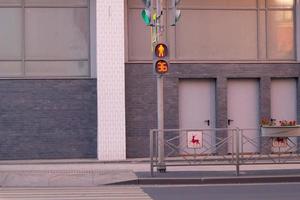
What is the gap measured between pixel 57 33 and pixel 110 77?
2318 millimetres

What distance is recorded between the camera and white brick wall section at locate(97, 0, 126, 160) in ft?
70.9

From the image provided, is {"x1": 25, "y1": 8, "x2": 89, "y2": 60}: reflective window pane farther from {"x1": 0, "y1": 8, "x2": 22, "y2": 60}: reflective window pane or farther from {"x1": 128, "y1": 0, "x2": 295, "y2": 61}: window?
{"x1": 128, "y1": 0, "x2": 295, "y2": 61}: window

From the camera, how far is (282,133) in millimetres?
18203

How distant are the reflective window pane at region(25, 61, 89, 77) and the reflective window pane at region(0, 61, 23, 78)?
0.25 metres

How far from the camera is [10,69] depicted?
72.8ft

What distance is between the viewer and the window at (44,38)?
72.7 feet

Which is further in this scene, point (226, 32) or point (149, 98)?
point (226, 32)

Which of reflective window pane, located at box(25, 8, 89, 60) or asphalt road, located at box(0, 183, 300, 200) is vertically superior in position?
reflective window pane, located at box(25, 8, 89, 60)

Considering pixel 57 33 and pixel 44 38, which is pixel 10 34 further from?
pixel 57 33

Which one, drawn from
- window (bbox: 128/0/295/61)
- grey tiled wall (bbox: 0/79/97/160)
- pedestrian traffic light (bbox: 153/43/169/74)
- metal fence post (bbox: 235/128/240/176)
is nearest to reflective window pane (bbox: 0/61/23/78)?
grey tiled wall (bbox: 0/79/97/160)

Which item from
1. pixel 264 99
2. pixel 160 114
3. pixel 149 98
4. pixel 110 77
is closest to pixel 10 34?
pixel 110 77

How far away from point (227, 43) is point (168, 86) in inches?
97.0

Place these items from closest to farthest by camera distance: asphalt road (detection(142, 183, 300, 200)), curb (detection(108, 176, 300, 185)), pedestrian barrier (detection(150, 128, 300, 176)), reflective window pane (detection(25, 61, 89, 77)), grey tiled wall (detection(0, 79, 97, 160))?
asphalt road (detection(142, 183, 300, 200)) < curb (detection(108, 176, 300, 185)) < pedestrian barrier (detection(150, 128, 300, 176)) < grey tiled wall (detection(0, 79, 97, 160)) < reflective window pane (detection(25, 61, 89, 77))

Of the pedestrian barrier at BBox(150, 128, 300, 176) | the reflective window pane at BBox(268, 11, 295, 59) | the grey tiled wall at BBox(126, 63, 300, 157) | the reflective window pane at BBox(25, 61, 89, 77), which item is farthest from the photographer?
the reflective window pane at BBox(268, 11, 295, 59)
